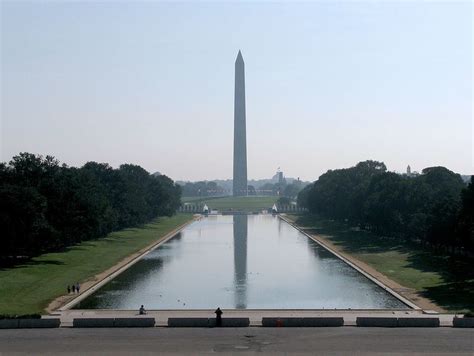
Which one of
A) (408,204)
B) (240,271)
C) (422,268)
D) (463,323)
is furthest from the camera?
(408,204)

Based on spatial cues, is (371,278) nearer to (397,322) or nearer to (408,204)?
(397,322)

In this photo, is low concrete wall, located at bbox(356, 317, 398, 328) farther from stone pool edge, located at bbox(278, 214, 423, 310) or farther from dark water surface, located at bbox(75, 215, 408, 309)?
dark water surface, located at bbox(75, 215, 408, 309)

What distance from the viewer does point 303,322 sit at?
37.4 meters

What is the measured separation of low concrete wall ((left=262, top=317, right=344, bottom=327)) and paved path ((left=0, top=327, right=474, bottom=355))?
779 mm

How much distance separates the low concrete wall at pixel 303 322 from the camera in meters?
37.3

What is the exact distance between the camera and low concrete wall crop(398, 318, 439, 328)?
37.1m

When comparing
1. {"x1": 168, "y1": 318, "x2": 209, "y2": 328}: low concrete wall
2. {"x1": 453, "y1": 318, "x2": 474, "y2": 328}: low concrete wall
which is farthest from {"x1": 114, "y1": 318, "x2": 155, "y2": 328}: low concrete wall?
{"x1": 453, "y1": 318, "x2": 474, "y2": 328}: low concrete wall

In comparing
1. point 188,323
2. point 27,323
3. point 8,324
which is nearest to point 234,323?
point 188,323

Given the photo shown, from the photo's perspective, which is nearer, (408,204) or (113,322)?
(113,322)

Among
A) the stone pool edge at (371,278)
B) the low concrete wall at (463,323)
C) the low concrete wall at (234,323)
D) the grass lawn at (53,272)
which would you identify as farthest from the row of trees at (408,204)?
the grass lawn at (53,272)

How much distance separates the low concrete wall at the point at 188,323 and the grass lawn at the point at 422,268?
14926 millimetres

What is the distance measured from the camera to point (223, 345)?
108ft

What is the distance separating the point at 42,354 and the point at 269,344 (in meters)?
9.65

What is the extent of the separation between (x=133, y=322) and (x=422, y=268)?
3407cm
